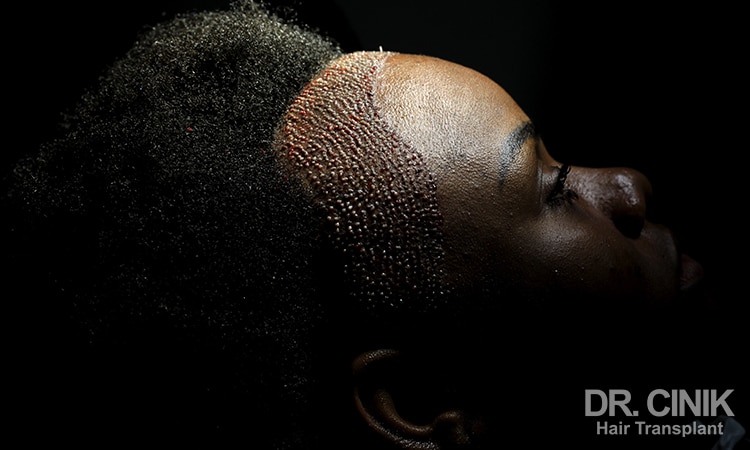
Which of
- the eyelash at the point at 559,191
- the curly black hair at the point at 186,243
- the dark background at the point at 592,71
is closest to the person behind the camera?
the curly black hair at the point at 186,243

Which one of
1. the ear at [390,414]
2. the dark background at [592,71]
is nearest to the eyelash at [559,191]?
the ear at [390,414]

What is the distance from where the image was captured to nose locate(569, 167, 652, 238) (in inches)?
44.5

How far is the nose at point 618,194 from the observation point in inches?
44.5

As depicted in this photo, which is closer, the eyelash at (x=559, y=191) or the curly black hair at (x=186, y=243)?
the curly black hair at (x=186, y=243)

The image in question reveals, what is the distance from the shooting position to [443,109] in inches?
39.5

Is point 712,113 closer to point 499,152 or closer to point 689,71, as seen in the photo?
point 689,71

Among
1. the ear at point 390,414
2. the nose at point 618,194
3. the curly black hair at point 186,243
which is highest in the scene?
the nose at point 618,194

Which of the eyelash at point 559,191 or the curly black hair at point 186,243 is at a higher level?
the eyelash at point 559,191

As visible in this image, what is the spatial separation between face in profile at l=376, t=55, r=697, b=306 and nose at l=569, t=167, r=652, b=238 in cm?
2

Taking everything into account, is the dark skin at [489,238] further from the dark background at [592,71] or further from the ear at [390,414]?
the dark background at [592,71]

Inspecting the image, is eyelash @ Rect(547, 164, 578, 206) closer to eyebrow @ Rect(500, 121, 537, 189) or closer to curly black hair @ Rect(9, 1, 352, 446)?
eyebrow @ Rect(500, 121, 537, 189)

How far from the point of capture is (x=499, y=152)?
1.01 metres

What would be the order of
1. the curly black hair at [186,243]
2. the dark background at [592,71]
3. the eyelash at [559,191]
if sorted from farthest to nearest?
the dark background at [592,71] → the eyelash at [559,191] → the curly black hair at [186,243]

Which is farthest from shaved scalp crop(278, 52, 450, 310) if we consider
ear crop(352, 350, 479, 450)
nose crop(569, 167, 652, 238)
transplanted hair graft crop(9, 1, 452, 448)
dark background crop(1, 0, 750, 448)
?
dark background crop(1, 0, 750, 448)
